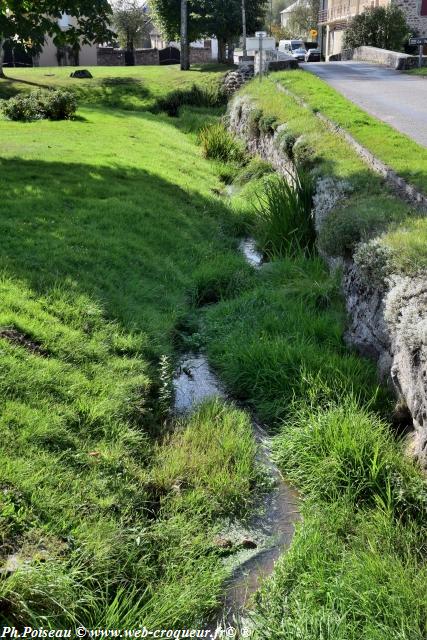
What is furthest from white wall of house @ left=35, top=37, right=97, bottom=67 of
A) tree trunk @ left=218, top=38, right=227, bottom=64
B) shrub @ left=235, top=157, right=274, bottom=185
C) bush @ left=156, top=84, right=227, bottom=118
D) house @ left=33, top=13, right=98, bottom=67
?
shrub @ left=235, top=157, right=274, bottom=185

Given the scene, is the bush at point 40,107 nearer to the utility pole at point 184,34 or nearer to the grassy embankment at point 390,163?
the grassy embankment at point 390,163

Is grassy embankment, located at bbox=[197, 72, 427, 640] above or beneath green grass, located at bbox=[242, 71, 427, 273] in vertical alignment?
beneath

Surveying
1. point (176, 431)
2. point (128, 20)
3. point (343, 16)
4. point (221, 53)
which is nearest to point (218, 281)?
point (176, 431)

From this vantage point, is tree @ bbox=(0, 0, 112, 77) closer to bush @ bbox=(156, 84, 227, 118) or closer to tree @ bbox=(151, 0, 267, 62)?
bush @ bbox=(156, 84, 227, 118)

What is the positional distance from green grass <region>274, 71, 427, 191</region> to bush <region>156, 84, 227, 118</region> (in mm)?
10365

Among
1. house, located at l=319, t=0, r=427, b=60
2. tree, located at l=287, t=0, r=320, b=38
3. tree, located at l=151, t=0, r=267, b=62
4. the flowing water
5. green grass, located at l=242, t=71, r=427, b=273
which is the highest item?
tree, located at l=287, t=0, r=320, b=38

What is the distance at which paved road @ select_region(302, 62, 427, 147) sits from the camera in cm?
1294

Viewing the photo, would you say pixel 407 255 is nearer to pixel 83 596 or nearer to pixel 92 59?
pixel 83 596

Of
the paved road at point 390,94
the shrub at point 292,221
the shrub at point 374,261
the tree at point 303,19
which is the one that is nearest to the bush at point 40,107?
the paved road at point 390,94

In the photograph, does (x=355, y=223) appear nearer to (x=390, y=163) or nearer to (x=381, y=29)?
→ (x=390, y=163)

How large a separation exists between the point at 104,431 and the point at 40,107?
58.3ft

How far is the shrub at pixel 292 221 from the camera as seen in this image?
9.30m

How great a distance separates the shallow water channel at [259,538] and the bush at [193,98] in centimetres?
2448

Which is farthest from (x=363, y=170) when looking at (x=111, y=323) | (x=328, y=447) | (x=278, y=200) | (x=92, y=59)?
(x=92, y=59)
